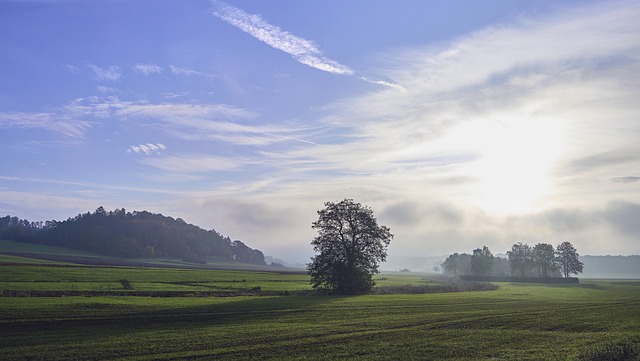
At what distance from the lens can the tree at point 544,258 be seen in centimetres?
17475

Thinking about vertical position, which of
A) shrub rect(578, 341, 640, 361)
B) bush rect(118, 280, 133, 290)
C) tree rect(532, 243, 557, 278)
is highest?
tree rect(532, 243, 557, 278)

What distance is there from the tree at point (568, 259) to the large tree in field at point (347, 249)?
118 meters

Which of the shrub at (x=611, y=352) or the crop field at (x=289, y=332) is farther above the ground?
the shrub at (x=611, y=352)

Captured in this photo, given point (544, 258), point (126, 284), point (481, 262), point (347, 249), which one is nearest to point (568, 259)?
point (544, 258)

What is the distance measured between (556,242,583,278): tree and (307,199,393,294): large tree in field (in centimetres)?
11814

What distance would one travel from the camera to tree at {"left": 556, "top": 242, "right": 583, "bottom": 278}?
174500 mm

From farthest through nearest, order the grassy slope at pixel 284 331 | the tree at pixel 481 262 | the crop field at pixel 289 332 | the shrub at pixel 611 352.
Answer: the tree at pixel 481 262 → the grassy slope at pixel 284 331 → the crop field at pixel 289 332 → the shrub at pixel 611 352

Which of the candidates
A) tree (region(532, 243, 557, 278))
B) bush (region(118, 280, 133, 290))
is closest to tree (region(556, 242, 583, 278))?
tree (region(532, 243, 557, 278))

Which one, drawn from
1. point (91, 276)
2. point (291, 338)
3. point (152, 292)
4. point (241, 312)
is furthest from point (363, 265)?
point (291, 338)

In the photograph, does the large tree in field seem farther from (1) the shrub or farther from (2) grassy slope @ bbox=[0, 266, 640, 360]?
(1) the shrub

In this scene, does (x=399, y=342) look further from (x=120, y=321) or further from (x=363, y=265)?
(x=363, y=265)

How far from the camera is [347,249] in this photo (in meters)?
88.0

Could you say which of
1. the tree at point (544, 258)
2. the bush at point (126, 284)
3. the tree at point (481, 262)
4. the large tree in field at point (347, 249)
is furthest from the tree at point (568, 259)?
the bush at point (126, 284)

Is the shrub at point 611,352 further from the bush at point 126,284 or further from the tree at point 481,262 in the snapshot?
the tree at point 481,262
